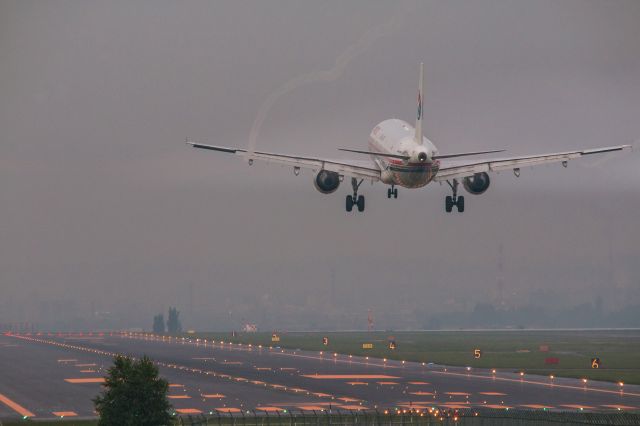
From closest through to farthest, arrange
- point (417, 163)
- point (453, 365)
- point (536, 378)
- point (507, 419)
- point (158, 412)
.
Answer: point (158, 412) < point (507, 419) < point (417, 163) < point (536, 378) < point (453, 365)

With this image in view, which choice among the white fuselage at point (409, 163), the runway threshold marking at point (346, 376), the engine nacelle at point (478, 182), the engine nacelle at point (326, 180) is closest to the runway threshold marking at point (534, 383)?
the runway threshold marking at point (346, 376)

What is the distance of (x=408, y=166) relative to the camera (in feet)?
367

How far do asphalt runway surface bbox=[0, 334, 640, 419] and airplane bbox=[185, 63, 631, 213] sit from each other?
20.7m

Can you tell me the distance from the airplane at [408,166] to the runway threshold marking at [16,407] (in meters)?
29.7

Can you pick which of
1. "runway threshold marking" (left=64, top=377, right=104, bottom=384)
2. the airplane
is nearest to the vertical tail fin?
the airplane

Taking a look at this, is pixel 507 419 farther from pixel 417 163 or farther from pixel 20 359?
pixel 20 359

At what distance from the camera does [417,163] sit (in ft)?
364

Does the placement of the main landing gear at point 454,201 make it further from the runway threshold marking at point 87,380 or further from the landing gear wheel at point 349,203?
the runway threshold marking at point 87,380

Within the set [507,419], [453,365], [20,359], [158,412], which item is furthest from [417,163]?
[20,359]

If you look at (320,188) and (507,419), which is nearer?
(507,419)

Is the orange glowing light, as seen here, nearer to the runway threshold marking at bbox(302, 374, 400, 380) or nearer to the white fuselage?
the white fuselage

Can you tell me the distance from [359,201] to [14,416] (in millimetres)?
39570

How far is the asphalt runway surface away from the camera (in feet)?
388

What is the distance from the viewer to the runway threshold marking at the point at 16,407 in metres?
113
